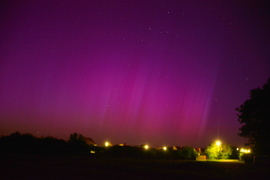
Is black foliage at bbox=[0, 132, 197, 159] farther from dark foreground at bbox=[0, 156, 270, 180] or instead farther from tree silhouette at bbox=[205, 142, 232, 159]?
dark foreground at bbox=[0, 156, 270, 180]

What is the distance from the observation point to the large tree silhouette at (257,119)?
29.1m

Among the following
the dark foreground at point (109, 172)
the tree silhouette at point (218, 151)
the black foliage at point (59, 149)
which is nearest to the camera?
the dark foreground at point (109, 172)

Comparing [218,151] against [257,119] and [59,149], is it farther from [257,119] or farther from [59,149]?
[257,119]

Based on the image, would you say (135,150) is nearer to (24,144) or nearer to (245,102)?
(24,144)

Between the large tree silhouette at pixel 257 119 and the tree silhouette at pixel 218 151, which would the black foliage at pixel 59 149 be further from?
the large tree silhouette at pixel 257 119

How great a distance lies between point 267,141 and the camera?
2909 centimetres

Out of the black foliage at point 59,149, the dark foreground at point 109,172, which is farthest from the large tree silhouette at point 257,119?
the black foliage at point 59,149

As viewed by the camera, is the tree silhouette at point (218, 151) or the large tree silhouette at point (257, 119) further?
the tree silhouette at point (218, 151)

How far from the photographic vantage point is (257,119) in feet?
99.7

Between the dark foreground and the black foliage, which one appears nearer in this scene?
the dark foreground

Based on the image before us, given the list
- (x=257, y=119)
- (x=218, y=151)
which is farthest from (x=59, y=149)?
(x=257, y=119)

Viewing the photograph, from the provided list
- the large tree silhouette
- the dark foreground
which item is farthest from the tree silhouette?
the dark foreground

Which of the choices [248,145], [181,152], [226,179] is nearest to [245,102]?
[248,145]

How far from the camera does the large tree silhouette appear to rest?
2911 centimetres
